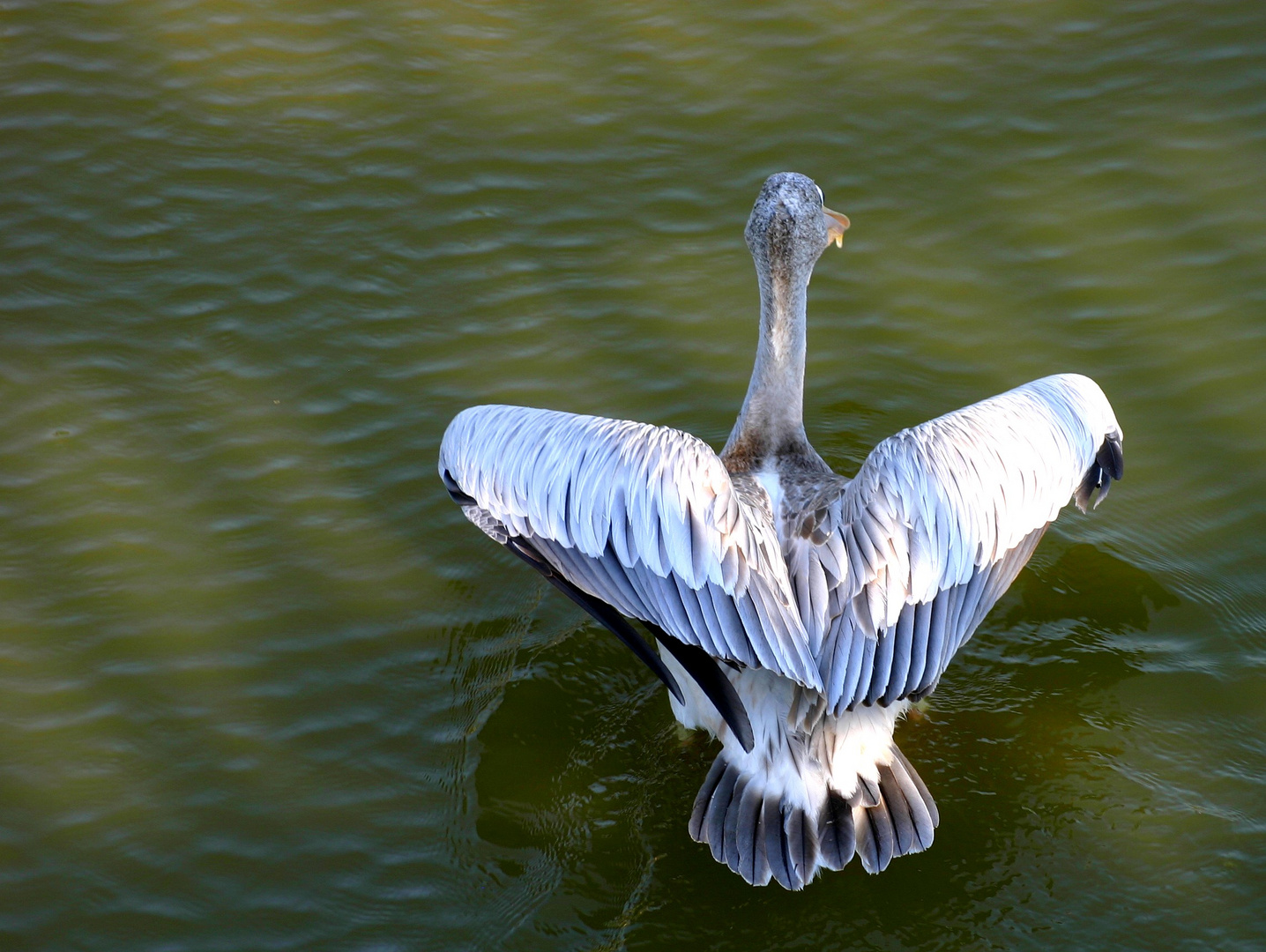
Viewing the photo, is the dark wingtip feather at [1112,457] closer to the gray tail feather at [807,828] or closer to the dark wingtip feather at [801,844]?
the gray tail feather at [807,828]

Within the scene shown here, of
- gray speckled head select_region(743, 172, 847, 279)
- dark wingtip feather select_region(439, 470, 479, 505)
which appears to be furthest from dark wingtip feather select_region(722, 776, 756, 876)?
gray speckled head select_region(743, 172, 847, 279)

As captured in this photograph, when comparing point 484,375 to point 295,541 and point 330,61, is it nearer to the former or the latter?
point 295,541

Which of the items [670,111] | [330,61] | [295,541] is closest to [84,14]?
[330,61]

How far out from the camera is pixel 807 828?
303 centimetres

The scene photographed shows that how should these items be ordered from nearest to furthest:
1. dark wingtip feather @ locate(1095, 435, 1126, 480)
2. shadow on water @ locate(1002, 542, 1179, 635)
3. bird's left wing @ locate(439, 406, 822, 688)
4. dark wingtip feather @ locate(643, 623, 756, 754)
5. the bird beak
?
bird's left wing @ locate(439, 406, 822, 688), dark wingtip feather @ locate(643, 623, 756, 754), dark wingtip feather @ locate(1095, 435, 1126, 480), shadow on water @ locate(1002, 542, 1179, 635), the bird beak

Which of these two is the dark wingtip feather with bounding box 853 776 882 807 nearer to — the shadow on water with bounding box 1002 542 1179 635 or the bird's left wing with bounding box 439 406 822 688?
the bird's left wing with bounding box 439 406 822 688

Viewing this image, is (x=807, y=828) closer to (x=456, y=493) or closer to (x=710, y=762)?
(x=710, y=762)

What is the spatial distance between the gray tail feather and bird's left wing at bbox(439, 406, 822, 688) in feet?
1.31

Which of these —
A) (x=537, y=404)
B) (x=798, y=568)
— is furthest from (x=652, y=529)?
(x=537, y=404)

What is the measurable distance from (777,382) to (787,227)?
1.43ft

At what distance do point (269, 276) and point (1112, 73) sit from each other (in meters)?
3.59

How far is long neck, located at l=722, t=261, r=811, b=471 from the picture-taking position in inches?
151

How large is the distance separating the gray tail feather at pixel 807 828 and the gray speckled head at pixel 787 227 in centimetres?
147

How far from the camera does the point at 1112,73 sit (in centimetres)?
573
